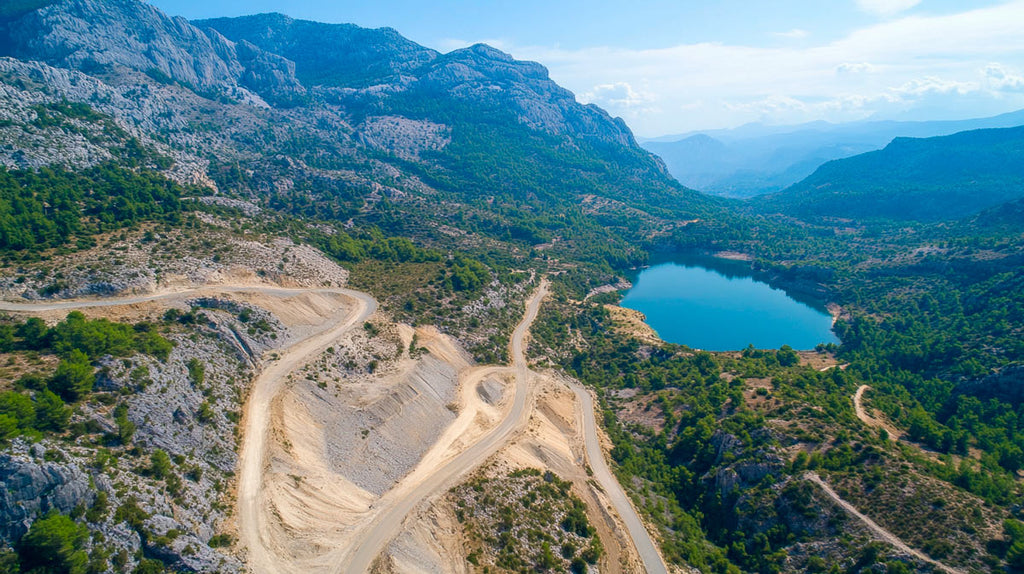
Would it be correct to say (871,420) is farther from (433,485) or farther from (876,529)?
(433,485)

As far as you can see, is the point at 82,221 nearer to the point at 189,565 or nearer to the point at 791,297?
the point at 189,565

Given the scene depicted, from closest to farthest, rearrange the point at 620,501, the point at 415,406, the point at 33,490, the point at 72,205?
the point at 33,490, the point at 620,501, the point at 415,406, the point at 72,205

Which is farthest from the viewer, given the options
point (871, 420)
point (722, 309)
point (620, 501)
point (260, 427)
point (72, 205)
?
point (722, 309)

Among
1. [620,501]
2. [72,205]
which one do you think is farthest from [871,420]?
[72,205]

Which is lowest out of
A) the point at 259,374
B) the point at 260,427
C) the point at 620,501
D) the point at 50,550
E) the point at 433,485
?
the point at 620,501

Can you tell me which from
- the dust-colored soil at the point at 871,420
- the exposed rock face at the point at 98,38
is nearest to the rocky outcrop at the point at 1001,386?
the dust-colored soil at the point at 871,420

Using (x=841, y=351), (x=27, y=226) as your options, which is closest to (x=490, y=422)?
(x=27, y=226)

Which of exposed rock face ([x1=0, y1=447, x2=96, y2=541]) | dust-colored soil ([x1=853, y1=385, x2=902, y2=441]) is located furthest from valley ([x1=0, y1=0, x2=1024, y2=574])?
dust-colored soil ([x1=853, y1=385, x2=902, y2=441])

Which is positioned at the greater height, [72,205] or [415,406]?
[72,205]
